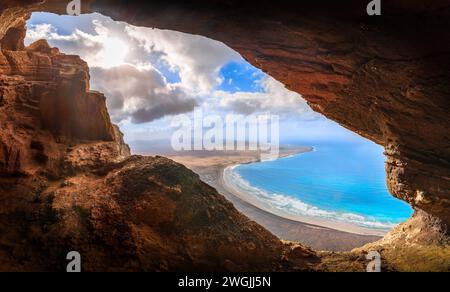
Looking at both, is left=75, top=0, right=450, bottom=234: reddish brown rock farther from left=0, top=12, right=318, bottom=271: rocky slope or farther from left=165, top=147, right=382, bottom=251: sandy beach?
left=165, top=147, right=382, bottom=251: sandy beach

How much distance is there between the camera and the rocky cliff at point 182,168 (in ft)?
25.9

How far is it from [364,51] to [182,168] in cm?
815

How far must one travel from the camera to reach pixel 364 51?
9.65 meters

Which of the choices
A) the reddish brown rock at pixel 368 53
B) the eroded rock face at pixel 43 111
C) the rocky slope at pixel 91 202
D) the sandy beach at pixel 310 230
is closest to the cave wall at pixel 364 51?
the reddish brown rock at pixel 368 53

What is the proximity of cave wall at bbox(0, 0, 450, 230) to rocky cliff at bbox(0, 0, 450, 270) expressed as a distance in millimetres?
44

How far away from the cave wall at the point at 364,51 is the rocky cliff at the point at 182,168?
44 millimetres

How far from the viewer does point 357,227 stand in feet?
128

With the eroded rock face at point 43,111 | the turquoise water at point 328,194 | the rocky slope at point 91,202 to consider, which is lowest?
the turquoise water at point 328,194

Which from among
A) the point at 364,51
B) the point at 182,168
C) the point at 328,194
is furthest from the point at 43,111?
the point at 328,194

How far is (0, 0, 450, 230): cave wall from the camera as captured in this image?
893cm

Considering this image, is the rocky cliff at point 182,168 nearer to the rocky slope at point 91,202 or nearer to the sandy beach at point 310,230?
the rocky slope at point 91,202

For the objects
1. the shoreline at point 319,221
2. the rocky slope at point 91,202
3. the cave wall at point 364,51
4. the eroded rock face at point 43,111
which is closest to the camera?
the rocky slope at point 91,202

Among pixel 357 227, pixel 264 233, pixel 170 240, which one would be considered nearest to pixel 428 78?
pixel 264 233

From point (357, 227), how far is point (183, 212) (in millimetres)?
38561
